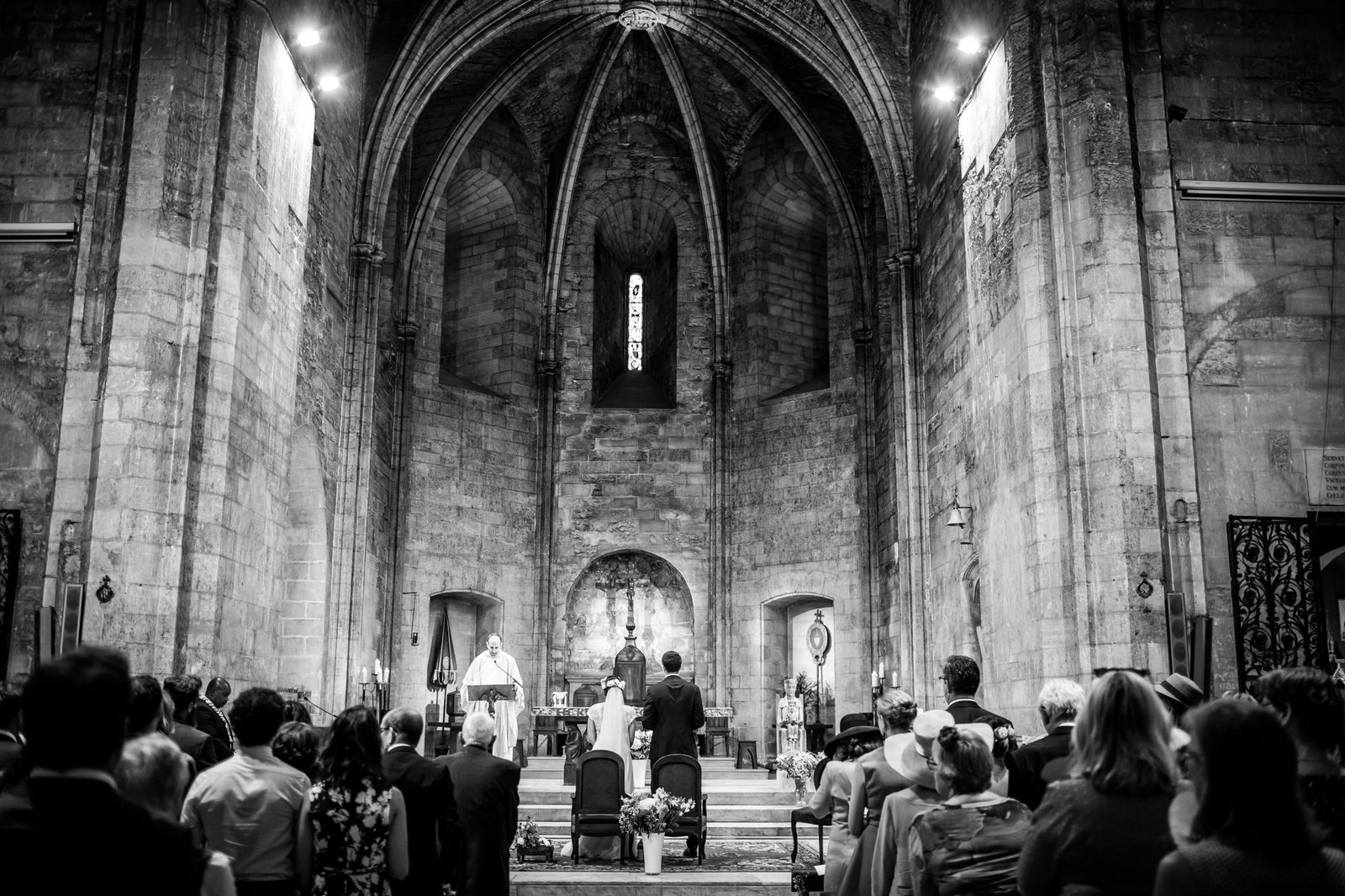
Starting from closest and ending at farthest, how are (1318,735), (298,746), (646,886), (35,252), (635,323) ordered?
1. (1318,735)
2. (298,746)
3. (646,886)
4. (35,252)
5. (635,323)

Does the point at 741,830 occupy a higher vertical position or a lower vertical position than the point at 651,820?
lower

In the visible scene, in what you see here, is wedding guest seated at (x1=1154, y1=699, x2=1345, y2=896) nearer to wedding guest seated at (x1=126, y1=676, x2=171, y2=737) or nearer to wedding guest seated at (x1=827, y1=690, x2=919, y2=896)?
wedding guest seated at (x1=827, y1=690, x2=919, y2=896)

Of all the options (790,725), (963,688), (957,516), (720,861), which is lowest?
(720,861)

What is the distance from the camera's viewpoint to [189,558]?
10.5 m

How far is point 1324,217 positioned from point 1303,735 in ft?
30.3

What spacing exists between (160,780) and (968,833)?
2.28m

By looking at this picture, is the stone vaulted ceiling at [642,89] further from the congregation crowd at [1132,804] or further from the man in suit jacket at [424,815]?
the congregation crowd at [1132,804]

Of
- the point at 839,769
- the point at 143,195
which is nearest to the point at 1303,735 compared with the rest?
the point at 839,769

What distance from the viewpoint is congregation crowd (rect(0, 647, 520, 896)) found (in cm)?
225

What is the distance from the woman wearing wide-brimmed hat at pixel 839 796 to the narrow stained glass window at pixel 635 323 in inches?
648

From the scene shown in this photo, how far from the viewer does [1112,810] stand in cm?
294

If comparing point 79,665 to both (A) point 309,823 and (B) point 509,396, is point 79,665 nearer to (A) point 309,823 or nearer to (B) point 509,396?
(A) point 309,823

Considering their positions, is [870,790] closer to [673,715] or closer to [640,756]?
[673,715]

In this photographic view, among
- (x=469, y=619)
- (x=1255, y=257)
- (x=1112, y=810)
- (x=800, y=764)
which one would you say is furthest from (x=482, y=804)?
(x=469, y=619)
